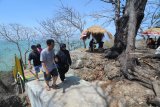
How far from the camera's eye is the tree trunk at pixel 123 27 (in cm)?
1049

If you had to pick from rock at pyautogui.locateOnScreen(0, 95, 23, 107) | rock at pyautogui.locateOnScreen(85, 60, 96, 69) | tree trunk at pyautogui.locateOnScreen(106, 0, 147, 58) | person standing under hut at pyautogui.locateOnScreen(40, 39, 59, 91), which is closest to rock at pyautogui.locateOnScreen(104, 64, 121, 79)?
rock at pyautogui.locateOnScreen(85, 60, 96, 69)

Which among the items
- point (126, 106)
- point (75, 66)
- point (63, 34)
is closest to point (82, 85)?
point (126, 106)

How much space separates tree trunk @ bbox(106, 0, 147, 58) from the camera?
1049 cm

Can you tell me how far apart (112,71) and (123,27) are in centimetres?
270

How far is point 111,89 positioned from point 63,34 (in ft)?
74.2

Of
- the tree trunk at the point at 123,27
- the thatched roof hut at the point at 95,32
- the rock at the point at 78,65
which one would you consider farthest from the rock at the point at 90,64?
the thatched roof hut at the point at 95,32

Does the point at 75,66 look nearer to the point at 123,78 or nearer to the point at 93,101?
the point at 123,78

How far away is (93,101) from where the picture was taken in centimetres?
639

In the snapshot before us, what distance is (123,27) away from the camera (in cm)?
1110

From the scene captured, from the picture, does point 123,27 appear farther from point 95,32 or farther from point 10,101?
point 10,101

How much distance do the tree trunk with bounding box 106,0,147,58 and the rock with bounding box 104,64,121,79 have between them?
1.59 meters

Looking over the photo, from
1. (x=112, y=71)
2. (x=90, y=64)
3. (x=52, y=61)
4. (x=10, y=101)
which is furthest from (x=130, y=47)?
(x=10, y=101)

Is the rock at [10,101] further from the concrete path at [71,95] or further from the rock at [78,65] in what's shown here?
the concrete path at [71,95]

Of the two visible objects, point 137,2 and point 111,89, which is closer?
point 111,89
